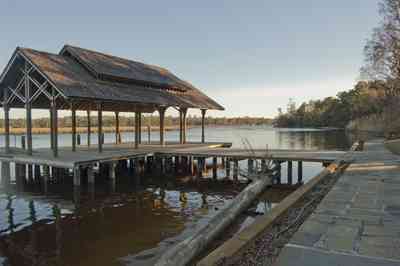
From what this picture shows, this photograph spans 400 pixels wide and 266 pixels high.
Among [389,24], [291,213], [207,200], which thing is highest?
[389,24]

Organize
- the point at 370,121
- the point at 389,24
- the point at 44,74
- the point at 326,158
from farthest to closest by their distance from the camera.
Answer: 1. the point at 370,121
2. the point at 389,24
3. the point at 326,158
4. the point at 44,74

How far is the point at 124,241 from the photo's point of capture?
856 cm

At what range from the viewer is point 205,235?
23.1 feet

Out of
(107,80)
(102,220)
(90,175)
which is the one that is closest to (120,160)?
(90,175)

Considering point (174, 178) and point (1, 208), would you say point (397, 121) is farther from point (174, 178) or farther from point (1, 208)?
point (1, 208)

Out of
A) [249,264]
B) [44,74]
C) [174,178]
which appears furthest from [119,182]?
[249,264]

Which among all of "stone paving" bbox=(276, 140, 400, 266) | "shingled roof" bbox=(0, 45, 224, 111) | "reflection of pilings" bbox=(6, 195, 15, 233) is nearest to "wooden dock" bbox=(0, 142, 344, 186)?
"reflection of pilings" bbox=(6, 195, 15, 233)

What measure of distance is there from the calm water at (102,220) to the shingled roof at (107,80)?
4872 millimetres

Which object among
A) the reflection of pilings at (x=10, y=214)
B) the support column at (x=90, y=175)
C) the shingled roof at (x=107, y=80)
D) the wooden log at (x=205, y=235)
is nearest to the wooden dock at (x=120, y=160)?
the support column at (x=90, y=175)

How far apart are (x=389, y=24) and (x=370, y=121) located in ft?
131

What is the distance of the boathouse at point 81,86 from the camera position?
15.7m

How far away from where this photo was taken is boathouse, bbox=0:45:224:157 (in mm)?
15703

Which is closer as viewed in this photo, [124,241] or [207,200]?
[124,241]

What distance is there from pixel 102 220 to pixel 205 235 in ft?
15.8
